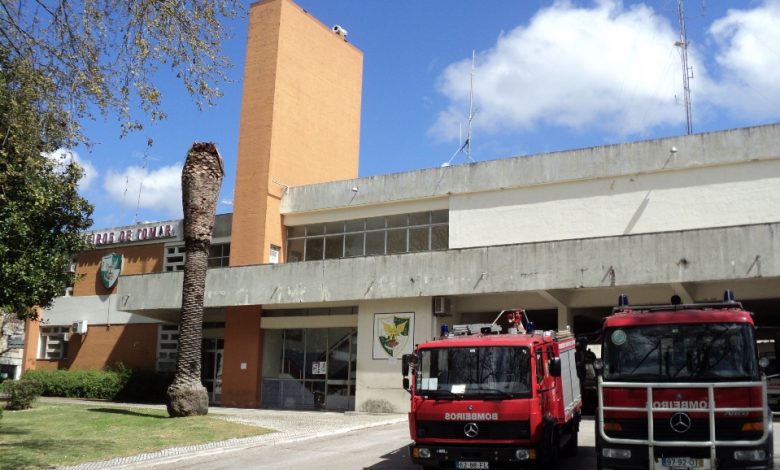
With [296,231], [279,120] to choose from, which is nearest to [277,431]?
[296,231]

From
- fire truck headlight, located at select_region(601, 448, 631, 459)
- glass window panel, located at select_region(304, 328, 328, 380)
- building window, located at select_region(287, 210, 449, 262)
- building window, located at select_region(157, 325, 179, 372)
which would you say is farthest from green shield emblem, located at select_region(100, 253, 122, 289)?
fire truck headlight, located at select_region(601, 448, 631, 459)

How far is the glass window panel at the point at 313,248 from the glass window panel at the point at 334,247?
36 cm

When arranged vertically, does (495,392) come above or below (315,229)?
below

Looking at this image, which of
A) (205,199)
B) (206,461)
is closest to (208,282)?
(205,199)

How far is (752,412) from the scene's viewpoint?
343 inches

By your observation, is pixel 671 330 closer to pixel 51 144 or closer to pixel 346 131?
pixel 51 144

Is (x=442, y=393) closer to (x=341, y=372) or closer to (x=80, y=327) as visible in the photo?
(x=341, y=372)

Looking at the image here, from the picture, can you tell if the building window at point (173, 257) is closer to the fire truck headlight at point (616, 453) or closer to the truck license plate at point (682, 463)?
the fire truck headlight at point (616, 453)

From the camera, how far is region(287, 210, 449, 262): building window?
28.2 meters

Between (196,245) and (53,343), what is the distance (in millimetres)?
21088

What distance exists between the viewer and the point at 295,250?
3159 centimetres

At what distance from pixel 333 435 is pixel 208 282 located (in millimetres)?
13084

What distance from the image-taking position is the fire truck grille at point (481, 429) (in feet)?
33.5

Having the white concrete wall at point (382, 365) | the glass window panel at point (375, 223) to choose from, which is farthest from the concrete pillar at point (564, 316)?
the glass window panel at point (375, 223)
